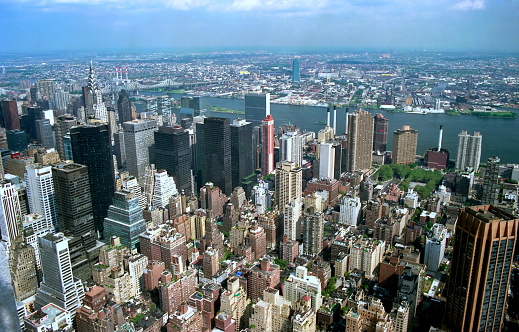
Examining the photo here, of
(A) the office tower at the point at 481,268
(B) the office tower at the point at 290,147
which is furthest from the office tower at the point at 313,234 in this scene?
(B) the office tower at the point at 290,147

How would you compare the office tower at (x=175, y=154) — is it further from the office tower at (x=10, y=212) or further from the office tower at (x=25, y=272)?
the office tower at (x=25, y=272)

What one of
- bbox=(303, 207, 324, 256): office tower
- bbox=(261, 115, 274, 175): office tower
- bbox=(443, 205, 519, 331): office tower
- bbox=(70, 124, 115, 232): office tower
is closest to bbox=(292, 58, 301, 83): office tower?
bbox=(261, 115, 274, 175): office tower

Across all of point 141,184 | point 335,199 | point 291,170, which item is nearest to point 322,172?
point 335,199

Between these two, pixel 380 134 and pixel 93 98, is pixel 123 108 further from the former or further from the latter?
pixel 380 134

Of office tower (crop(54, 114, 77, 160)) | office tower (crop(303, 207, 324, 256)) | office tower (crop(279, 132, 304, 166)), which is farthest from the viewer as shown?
office tower (crop(279, 132, 304, 166))

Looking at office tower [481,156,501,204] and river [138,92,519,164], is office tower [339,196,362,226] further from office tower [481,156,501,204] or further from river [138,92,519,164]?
river [138,92,519,164]

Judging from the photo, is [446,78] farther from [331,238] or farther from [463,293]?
[463,293]

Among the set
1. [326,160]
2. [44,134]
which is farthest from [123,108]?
[326,160]
